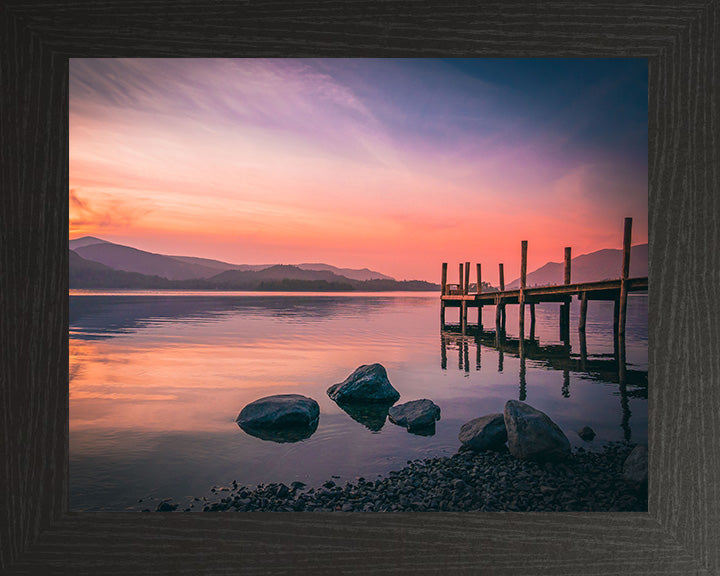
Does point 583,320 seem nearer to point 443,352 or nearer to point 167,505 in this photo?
point 443,352

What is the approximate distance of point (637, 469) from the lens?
238cm

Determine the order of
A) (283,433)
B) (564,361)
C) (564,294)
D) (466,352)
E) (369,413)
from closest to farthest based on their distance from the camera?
1. (283,433)
2. (369,413)
3. (564,361)
4. (466,352)
5. (564,294)

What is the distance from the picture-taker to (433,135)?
3.60 metres

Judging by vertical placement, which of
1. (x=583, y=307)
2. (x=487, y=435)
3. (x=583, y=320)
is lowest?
(x=487, y=435)

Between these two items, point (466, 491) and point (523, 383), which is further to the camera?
point (523, 383)

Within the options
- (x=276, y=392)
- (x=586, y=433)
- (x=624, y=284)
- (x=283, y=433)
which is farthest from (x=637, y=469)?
(x=624, y=284)

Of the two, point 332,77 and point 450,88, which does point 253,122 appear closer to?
point 332,77

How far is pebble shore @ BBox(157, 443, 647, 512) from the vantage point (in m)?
2.34

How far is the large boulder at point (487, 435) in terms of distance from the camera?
302cm

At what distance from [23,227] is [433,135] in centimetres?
301

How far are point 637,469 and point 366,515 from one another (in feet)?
5.81

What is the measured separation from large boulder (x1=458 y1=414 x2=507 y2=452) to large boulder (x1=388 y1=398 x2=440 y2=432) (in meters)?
0.75

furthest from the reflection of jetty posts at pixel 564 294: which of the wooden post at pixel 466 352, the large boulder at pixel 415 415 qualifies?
the large boulder at pixel 415 415

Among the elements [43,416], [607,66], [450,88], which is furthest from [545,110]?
[43,416]
